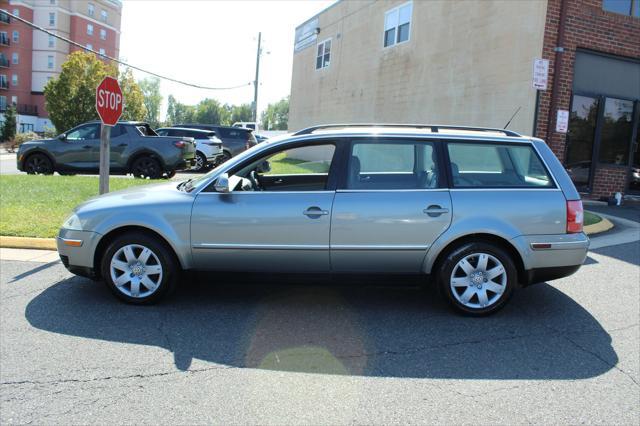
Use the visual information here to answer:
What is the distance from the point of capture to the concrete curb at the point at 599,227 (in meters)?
8.50

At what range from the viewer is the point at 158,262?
4621 millimetres

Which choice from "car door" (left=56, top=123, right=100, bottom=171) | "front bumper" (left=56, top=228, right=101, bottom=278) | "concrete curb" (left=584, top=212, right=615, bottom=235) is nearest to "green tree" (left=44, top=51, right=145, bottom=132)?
"car door" (left=56, top=123, right=100, bottom=171)

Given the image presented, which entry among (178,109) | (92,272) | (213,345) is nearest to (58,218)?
(92,272)

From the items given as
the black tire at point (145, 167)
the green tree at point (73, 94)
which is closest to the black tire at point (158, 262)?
the black tire at point (145, 167)

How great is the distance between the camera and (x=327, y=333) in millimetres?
4246

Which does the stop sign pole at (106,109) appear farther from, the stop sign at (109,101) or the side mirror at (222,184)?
the side mirror at (222,184)

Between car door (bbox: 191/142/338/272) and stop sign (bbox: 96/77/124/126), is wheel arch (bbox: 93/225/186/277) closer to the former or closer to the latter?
car door (bbox: 191/142/338/272)

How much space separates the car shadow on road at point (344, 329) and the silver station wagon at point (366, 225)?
33cm

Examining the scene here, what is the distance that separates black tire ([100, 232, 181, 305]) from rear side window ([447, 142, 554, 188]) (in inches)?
104

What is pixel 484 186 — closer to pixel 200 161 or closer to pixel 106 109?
pixel 106 109

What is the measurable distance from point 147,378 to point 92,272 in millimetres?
1668

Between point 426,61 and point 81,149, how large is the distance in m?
10.2

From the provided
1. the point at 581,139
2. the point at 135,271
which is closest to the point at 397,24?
the point at 581,139

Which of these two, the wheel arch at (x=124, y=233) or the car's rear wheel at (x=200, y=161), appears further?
the car's rear wheel at (x=200, y=161)
